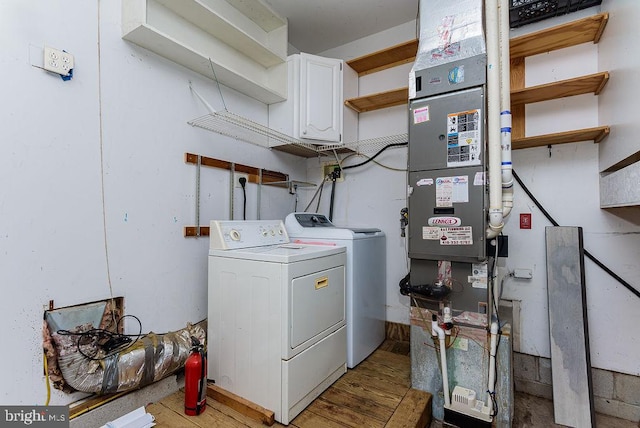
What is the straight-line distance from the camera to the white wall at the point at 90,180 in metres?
1.38

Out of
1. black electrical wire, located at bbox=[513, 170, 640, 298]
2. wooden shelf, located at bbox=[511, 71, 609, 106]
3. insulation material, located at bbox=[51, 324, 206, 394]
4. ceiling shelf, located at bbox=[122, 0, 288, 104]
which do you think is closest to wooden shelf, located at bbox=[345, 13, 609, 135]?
wooden shelf, located at bbox=[511, 71, 609, 106]

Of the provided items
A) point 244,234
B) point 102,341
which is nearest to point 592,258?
point 244,234

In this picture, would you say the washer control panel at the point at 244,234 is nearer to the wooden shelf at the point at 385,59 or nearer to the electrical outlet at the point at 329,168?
the electrical outlet at the point at 329,168

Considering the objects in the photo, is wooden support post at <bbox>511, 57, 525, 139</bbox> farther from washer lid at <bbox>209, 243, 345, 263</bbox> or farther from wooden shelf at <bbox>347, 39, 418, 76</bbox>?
washer lid at <bbox>209, 243, 345, 263</bbox>

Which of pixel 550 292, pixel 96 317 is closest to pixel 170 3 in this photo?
pixel 96 317

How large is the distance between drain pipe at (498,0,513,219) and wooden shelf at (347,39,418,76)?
87 cm

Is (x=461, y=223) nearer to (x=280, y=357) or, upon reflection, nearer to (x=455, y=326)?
Result: (x=455, y=326)

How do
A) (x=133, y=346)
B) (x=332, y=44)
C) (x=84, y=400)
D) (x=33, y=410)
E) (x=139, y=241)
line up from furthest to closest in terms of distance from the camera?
(x=332, y=44) < (x=139, y=241) < (x=133, y=346) < (x=84, y=400) < (x=33, y=410)

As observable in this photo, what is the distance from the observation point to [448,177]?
5.73 ft

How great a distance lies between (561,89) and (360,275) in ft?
6.00

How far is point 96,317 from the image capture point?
64.0 inches

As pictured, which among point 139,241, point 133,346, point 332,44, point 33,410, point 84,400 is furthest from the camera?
point 332,44

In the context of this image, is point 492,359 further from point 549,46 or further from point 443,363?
point 549,46

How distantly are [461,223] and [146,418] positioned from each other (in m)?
2.02
